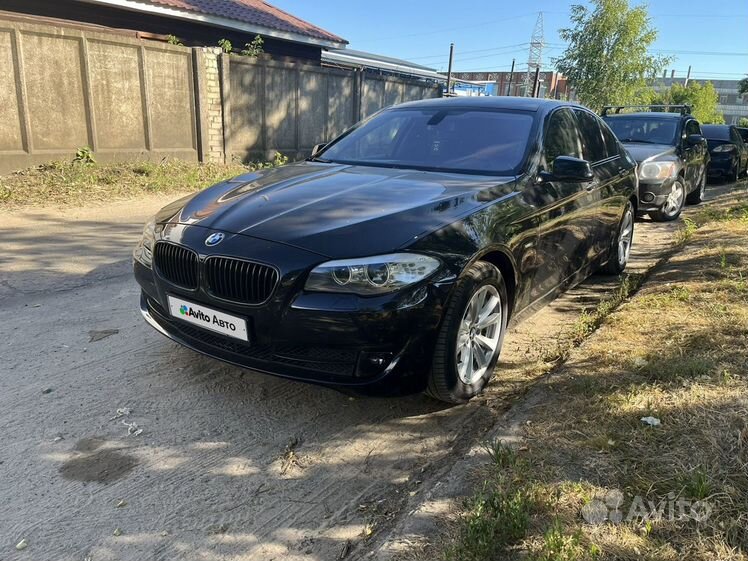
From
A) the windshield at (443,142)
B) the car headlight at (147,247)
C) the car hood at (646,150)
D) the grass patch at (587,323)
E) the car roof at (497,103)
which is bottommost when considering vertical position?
the grass patch at (587,323)

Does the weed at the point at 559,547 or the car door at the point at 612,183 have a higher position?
the car door at the point at 612,183

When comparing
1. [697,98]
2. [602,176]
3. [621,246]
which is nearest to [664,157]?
[621,246]

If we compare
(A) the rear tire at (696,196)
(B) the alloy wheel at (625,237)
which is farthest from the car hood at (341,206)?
(A) the rear tire at (696,196)

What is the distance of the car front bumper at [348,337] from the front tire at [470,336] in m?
0.09

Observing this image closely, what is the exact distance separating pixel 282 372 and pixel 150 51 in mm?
9871

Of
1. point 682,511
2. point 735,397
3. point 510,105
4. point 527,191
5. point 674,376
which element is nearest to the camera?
point 682,511

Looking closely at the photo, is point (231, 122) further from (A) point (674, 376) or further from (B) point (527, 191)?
(A) point (674, 376)

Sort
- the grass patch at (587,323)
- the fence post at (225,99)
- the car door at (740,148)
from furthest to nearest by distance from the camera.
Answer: the car door at (740,148)
the fence post at (225,99)
the grass patch at (587,323)

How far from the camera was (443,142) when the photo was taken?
413 cm

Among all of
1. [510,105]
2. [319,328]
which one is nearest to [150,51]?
[510,105]

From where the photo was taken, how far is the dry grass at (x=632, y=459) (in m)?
2.02

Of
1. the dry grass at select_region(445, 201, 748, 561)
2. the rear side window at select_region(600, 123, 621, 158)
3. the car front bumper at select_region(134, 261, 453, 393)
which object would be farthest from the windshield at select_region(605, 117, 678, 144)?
the car front bumper at select_region(134, 261, 453, 393)

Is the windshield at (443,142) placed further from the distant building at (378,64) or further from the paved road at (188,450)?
the distant building at (378,64)

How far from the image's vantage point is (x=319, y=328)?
2633 millimetres
